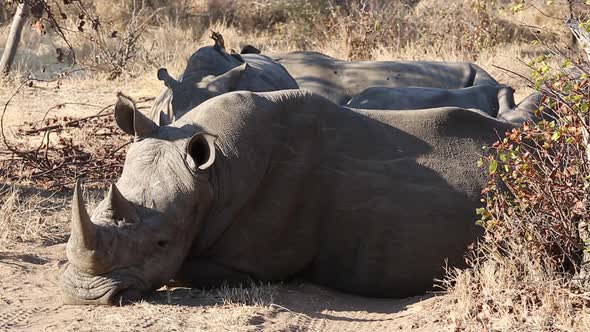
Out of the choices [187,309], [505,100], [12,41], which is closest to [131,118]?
[187,309]

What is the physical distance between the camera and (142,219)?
594 cm

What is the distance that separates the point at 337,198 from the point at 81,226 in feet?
5.66

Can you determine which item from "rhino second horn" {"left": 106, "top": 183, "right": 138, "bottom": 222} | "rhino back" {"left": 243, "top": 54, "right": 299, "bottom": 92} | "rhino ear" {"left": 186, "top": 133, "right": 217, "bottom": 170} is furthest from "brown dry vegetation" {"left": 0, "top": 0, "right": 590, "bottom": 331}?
"rhino back" {"left": 243, "top": 54, "right": 299, "bottom": 92}

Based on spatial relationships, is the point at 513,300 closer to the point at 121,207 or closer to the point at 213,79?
the point at 121,207

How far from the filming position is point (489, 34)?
1631 cm

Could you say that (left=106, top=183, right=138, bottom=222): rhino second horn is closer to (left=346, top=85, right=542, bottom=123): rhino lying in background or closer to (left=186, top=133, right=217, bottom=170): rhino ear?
(left=186, top=133, right=217, bottom=170): rhino ear

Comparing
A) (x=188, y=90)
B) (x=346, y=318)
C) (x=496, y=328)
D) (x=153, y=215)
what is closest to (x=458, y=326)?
(x=496, y=328)

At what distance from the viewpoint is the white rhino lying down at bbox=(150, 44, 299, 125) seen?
9031 mm

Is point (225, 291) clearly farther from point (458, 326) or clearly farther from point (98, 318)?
point (458, 326)

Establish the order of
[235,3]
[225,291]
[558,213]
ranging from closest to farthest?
[558,213] < [225,291] < [235,3]

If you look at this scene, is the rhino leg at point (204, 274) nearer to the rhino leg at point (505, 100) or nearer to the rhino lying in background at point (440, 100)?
the rhino lying in background at point (440, 100)

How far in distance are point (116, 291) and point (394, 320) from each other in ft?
5.10

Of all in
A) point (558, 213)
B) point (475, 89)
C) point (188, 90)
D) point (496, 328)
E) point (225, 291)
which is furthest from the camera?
point (475, 89)

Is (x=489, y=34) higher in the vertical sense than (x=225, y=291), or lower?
lower
